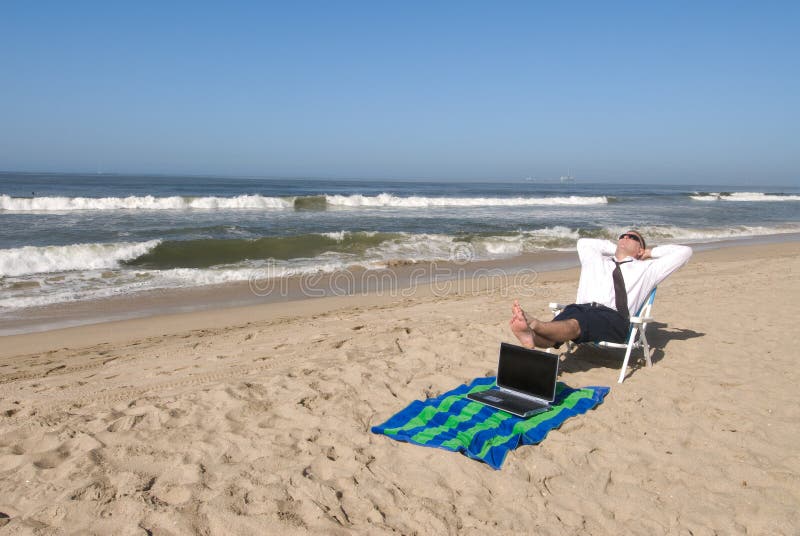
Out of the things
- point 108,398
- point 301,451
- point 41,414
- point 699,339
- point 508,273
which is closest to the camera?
point 301,451

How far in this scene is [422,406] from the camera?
411 centimetres

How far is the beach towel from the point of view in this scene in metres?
3.48

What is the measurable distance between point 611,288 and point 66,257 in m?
11.5

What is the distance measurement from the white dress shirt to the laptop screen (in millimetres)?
1119

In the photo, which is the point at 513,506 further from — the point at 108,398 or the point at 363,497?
the point at 108,398

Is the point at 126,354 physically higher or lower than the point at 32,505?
lower

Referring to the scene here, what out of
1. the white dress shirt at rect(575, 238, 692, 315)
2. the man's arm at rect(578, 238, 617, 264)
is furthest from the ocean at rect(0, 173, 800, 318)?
the white dress shirt at rect(575, 238, 692, 315)

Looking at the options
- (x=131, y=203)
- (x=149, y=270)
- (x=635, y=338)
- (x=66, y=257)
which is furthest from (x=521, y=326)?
(x=131, y=203)

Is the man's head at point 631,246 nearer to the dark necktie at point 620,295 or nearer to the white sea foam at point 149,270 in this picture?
the dark necktie at point 620,295

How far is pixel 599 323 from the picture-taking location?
4.81 m

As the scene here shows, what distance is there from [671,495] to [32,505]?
3.34 metres

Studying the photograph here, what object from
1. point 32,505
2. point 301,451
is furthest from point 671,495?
point 32,505

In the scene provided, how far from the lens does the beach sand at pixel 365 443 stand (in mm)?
2805

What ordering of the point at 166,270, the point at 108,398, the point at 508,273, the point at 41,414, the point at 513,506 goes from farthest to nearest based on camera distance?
the point at 508,273 < the point at 166,270 < the point at 108,398 < the point at 41,414 < the point at 513,506
